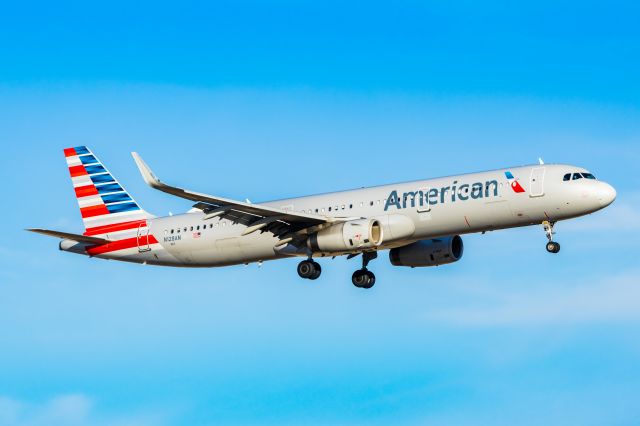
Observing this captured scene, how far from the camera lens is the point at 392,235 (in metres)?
56.0

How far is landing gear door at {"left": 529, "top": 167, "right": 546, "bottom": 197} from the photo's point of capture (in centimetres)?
5400

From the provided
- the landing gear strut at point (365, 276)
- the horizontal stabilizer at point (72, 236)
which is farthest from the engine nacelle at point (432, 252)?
the horizontal stabilizer at point (72, 236)

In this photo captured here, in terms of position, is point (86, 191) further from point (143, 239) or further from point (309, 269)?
point (309, 269)

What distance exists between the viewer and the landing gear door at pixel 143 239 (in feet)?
208

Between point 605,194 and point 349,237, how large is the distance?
1162 cm

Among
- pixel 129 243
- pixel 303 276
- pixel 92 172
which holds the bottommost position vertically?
pixel 303 276

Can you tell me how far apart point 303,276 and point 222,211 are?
564 cm

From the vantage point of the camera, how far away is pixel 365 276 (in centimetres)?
6219

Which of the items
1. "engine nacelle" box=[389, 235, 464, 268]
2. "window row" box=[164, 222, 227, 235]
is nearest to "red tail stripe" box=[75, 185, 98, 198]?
"window row" box=[164, 222, 227, 235]

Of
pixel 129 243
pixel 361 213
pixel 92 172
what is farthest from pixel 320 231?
pixel 92 172

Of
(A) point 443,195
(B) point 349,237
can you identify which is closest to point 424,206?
(A) point 443,195

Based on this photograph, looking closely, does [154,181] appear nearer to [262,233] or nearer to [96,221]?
[262,233]

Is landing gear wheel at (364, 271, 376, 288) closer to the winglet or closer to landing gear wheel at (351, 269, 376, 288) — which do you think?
landing gear wheel at (351, 269, 376, 288)

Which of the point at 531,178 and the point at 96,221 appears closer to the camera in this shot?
the point at 531,178
